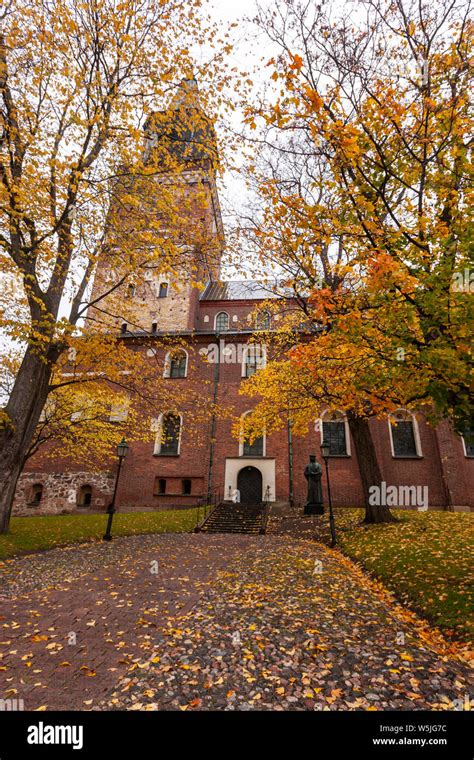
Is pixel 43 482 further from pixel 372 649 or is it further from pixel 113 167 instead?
pixel 372 649

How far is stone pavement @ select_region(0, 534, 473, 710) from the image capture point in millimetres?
3219

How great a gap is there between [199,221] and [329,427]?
47.1 feet

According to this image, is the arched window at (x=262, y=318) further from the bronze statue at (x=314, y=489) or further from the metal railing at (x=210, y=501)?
the metal railing at (x=210, y=501)

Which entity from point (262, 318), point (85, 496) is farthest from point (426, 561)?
point (85, 496)

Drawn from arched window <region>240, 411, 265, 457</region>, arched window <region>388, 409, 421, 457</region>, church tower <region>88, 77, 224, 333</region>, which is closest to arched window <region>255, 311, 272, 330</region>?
church tower <region>88, 77, 224, 333</region>

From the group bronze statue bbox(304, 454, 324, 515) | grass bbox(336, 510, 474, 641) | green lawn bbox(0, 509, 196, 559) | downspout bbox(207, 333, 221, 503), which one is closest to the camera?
grass bbox(336, 510, 474, 641)

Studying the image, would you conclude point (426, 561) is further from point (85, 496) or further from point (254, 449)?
point (85, 496)

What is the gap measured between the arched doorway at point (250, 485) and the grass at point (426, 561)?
730 cm

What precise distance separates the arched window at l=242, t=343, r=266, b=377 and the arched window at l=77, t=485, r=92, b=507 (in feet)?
38.4

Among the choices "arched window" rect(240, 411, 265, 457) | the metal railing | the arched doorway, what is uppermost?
"arched window" rect(240, 411, 265, 457)

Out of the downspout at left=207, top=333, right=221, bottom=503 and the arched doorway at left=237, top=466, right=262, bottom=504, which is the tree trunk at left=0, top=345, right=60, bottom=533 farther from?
the arched doorway at left=237, top=466, right=262, bottom=504

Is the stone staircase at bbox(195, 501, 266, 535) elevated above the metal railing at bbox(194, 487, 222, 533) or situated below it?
below

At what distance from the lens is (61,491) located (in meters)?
20.9
